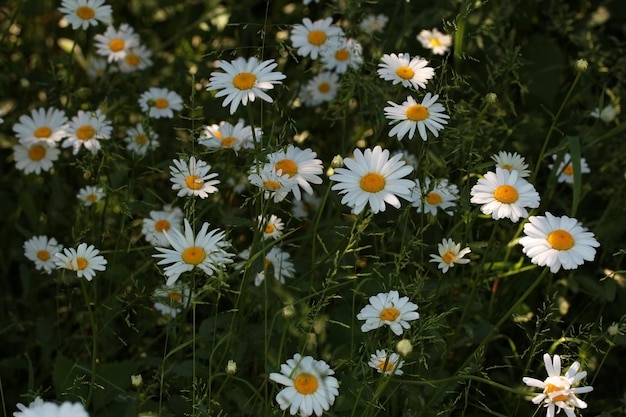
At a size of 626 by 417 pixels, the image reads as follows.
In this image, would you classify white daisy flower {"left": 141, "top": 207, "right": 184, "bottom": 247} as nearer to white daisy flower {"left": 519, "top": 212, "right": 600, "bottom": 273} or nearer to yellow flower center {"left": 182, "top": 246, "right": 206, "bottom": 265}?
yellow flower center {"left": 182, "top": 246, "right": 206, "bottom": 265}

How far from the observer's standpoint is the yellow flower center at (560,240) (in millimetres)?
1711

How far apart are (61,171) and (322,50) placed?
90cm

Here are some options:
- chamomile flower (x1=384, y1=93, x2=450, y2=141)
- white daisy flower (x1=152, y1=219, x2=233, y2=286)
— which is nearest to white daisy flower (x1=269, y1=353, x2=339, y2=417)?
white daisy flower (x1=152, y1=219, x2=233, y2=286)

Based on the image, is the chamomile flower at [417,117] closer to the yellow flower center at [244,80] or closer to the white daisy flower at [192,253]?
the yellow flower center at [244,80]

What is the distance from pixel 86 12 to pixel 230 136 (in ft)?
2.33

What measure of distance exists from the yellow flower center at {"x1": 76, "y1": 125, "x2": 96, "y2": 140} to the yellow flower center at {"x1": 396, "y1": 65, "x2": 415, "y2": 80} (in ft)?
2.85

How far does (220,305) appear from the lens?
2510 mm

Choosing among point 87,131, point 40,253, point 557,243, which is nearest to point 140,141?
point 87,131

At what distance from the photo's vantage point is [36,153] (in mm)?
2650

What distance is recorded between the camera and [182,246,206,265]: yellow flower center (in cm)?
175

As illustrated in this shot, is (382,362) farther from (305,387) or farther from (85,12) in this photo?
(85,12)

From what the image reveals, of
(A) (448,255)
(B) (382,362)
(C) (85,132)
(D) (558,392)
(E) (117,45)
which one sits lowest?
(D) (558,392)

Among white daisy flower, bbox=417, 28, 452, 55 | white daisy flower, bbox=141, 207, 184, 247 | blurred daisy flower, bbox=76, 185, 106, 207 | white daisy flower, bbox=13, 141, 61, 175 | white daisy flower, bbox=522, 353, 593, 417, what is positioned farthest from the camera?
white daisy flower, bbox=417, 28, 452, 55

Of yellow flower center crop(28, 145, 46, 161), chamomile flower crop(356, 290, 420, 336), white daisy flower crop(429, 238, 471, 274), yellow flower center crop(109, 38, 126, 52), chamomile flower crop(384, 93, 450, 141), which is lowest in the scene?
chamomile flower crop(356, 290, 420, 336)
